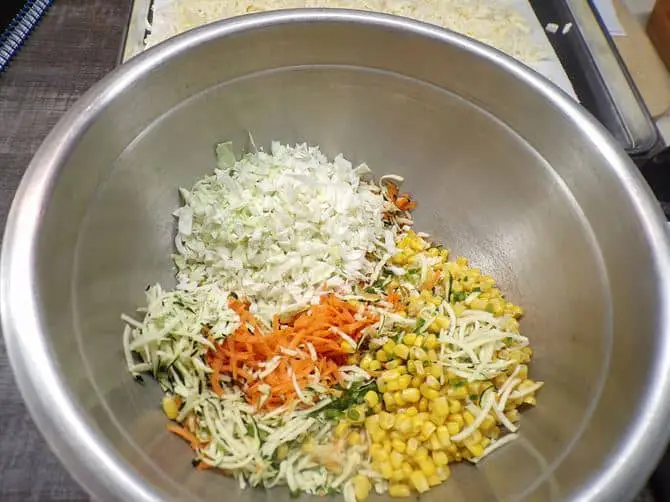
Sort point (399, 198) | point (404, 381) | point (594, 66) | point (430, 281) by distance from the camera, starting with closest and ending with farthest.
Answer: point (404, 381), point (430, 281), point (399, 198), point (594, 66)

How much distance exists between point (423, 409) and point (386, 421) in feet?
0.33

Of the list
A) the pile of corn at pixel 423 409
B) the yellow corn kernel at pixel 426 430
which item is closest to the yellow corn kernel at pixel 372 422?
the pile of corn at pixel 423 409

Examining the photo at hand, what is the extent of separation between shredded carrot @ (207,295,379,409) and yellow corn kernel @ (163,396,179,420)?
10 cm

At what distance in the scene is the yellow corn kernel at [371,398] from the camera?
1.37m

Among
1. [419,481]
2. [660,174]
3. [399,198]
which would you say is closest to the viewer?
[419,481]

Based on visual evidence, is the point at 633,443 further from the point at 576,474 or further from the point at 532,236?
the point at 532,236

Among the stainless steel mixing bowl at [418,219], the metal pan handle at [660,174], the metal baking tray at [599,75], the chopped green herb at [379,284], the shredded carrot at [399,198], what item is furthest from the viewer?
the metal baking tray at [599,75]

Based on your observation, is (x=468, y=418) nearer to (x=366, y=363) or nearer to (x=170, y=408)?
(x=366, y=363)

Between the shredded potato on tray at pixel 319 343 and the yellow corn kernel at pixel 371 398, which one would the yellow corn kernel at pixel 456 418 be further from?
the yellow corn kernel at pixel 371 398

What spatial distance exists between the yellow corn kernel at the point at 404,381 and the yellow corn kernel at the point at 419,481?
0.20 metres

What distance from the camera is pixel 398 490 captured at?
1.27m

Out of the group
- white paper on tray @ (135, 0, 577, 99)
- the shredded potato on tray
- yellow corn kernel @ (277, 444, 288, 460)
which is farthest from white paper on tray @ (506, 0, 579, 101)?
yellow corn kernel @ (277, 444, 288, 460)

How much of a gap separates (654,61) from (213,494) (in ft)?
8.15

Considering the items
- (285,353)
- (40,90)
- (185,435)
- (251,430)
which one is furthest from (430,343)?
(40,90)
